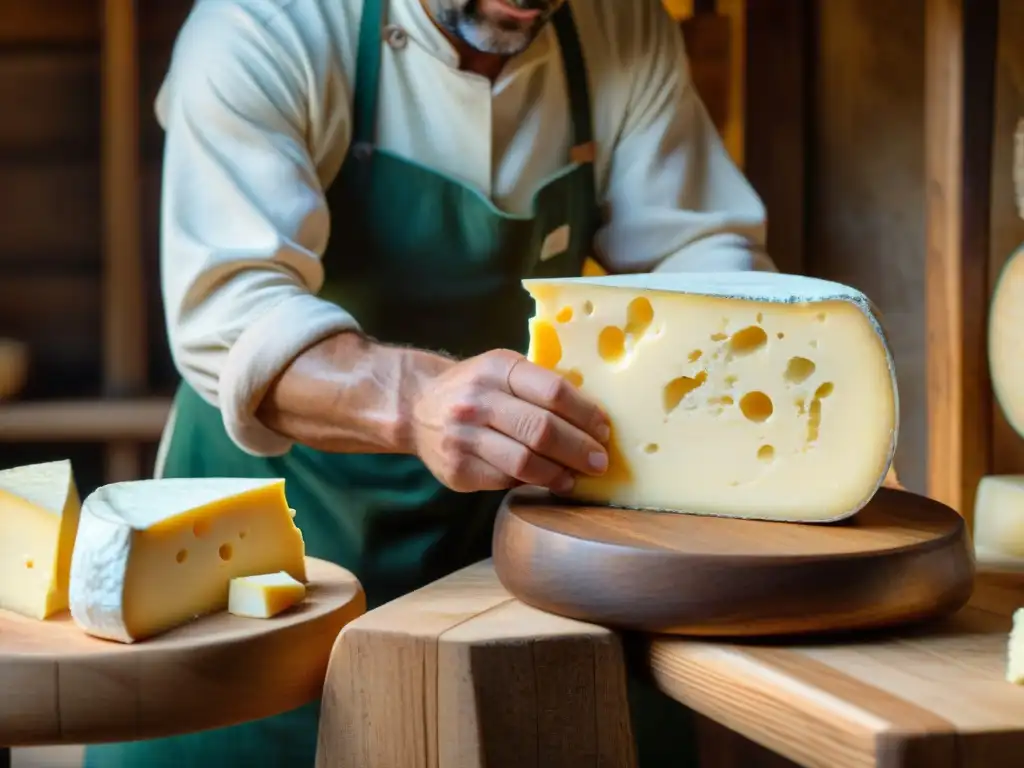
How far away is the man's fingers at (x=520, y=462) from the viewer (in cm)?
106

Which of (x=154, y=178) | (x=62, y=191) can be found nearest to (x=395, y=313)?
(x=154, y=178)

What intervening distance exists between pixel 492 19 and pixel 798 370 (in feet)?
2.08

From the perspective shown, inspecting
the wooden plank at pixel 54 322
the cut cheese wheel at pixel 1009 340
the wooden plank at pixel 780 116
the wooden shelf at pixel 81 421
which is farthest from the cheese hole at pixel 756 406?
the wooden plank at pixel 54 322

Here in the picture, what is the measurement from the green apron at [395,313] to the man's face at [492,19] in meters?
0.09

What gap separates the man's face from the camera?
143 cm

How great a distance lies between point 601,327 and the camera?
1.10 meters

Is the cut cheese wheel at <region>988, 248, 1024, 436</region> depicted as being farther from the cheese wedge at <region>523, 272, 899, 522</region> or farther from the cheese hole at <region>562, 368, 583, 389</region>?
the cheese hole at <region>562, 368, 583, 389</region>

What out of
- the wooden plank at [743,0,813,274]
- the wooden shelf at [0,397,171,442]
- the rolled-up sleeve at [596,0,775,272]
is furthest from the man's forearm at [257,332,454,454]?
the wooden shelf at [0,397,171,442]

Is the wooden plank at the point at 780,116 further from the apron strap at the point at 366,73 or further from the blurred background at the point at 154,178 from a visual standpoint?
the apron strap at the point at 366,73

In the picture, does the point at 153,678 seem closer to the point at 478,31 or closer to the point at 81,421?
the point at 478,31

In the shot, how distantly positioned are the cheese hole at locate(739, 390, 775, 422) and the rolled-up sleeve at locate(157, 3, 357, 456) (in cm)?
42

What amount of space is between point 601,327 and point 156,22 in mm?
1863

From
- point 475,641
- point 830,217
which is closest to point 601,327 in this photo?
point 475,641

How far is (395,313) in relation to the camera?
1.51 meters
